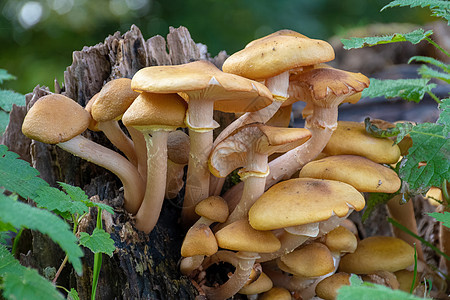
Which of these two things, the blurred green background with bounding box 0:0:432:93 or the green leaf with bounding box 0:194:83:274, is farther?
the blurred green background with bounding box 0:0:432:93

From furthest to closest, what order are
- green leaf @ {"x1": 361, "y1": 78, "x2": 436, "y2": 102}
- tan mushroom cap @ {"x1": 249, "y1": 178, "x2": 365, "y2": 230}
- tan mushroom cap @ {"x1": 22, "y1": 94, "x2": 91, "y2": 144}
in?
green leaf @ {"x1": 361, "y1": 78, "x2": 436, "y2": 102}, tan mushroom cap @ {"x1": 22, "y1": 94, "x2": 91, "y2": 144}, tan mushroom cap @ {"x1": 249, "y1": 178, "x2": 365, "y2": 230}

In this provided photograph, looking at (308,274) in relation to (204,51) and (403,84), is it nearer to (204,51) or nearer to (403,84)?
(403,84)

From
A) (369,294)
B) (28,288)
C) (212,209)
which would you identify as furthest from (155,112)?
(369,294)

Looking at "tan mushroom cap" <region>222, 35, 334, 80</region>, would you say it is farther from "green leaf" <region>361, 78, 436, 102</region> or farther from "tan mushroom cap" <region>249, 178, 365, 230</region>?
"green leaf" <region>361, 78, 436, 102</region>

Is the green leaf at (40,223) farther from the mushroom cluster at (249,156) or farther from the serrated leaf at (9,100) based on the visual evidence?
the serrated leaf at (9,100)

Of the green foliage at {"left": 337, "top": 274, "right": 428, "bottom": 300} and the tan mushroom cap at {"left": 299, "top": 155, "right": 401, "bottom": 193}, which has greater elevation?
the green foliage at {"left": 337, "top": 274, "right": 428, "bottom": 300}

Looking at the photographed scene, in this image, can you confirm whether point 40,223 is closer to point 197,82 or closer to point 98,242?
point 98,242

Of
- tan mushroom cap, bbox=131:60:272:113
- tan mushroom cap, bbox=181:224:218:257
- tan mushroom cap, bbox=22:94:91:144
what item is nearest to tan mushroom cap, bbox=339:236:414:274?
tan mushroom cap, bbox=181:224:218:257
